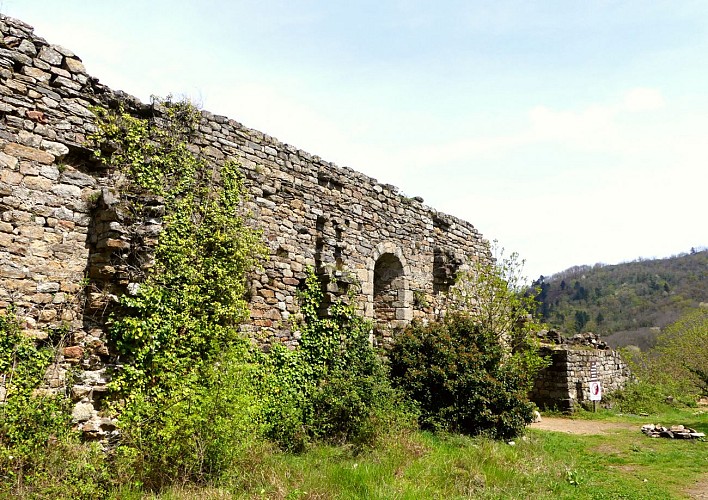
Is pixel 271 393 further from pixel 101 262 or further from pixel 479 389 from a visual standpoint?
pixel 479 389

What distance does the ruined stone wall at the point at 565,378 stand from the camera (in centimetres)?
1642

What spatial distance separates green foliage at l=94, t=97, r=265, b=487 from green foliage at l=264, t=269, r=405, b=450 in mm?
668

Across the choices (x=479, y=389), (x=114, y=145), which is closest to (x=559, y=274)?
(x=479, y=389)

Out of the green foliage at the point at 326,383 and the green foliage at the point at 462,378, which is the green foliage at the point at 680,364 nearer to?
the green foliage at the point at 462,378

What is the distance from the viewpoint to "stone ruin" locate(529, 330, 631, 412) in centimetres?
1645

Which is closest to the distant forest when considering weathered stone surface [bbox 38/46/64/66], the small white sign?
the small white sign

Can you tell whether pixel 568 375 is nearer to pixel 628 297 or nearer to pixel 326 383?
pixel 326 383

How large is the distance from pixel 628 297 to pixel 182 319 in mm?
64166

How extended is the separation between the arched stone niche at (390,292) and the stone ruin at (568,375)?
20.3 ft

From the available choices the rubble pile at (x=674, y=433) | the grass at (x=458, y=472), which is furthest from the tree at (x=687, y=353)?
the grass at (x=458, y=472)

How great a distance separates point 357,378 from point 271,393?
169cm

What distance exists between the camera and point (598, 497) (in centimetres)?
713

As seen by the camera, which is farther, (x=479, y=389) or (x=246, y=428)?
(x=479, y=389)

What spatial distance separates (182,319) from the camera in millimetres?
6816
